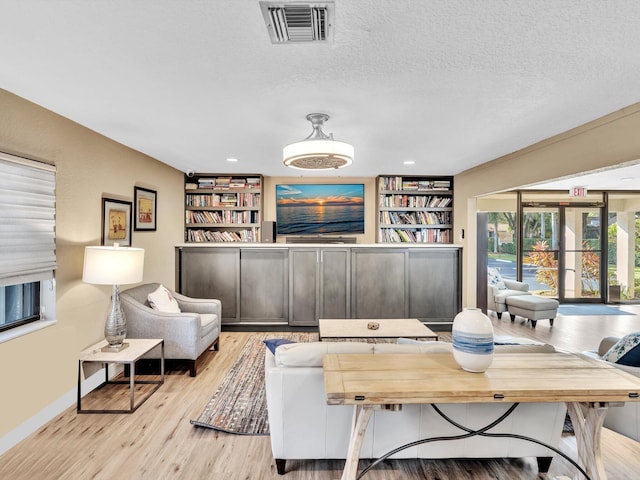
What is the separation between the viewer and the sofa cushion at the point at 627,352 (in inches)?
87.7

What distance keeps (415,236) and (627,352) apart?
3306 mm

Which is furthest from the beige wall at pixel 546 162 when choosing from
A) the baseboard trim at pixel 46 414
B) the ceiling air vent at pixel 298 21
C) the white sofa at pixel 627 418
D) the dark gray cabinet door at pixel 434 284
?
the baseboard trim at pixel 46 414

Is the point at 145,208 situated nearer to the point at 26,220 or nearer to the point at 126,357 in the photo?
the point at 26,220

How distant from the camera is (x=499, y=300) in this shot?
596cm

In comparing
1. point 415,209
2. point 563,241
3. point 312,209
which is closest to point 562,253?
point 563,241

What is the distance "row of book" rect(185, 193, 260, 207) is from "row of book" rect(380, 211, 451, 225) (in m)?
2.02

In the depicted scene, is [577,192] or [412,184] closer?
[412,184]

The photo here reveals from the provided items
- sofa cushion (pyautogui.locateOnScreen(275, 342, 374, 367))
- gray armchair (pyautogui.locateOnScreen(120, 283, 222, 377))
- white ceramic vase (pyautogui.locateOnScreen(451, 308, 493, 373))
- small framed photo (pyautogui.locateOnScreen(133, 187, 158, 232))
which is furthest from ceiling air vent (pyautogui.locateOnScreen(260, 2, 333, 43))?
small framed photo (pyautogui.locateOnScreen(133, 187, 158, 232))

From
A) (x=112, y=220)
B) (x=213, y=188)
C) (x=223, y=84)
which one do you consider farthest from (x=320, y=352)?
(x=213, y=188)

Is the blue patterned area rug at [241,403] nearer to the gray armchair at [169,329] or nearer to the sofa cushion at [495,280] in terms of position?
the gray armchair at [169,329]

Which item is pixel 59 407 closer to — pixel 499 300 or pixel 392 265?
pixel 392 265

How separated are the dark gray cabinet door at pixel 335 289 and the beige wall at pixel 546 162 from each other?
173cm

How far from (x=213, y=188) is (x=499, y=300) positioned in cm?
512

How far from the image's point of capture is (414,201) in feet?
17.8
